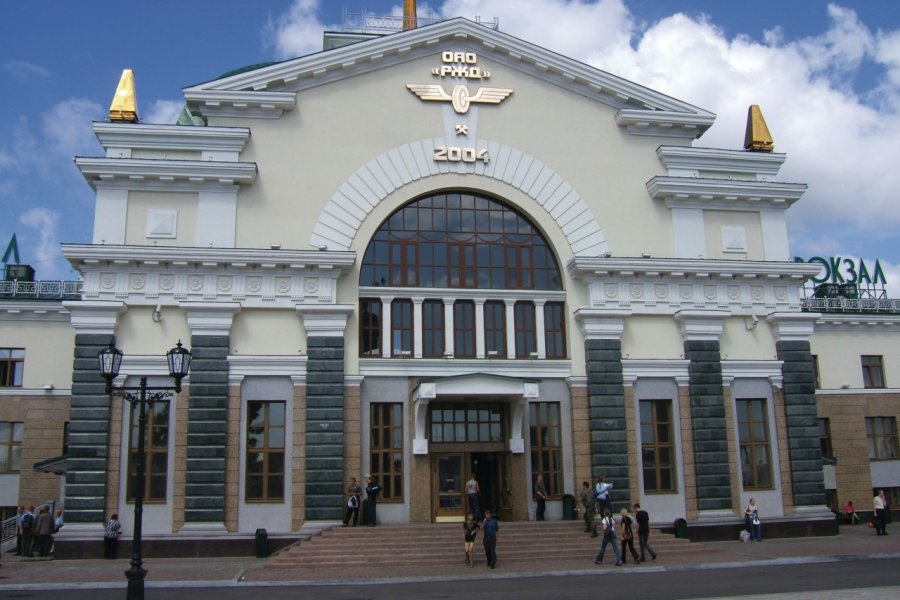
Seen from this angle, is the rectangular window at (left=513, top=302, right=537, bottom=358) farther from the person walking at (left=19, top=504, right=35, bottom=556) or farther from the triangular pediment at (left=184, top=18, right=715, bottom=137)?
the person walking at (left=19, top=504, right=35, bottom=556)

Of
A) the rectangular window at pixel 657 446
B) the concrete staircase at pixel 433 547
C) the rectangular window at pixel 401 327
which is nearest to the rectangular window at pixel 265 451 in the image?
the concrete staircase at pixel 433 547

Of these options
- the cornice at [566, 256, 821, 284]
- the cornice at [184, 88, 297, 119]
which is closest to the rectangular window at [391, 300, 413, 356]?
the cornice at [566, 256, 821, 284]

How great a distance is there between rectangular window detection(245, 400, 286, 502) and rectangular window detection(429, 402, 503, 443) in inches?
211

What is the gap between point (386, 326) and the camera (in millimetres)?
31625

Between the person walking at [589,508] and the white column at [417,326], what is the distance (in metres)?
7.42

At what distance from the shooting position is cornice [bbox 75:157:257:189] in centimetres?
3023

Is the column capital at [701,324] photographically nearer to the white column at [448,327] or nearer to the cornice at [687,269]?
the cornice at [687,269]

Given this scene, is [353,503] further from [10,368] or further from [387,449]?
[10,368]

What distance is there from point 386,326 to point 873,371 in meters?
24.5

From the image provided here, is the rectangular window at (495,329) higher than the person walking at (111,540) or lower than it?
higher

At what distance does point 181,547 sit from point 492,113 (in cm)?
1880

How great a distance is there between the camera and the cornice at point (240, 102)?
31.7 m

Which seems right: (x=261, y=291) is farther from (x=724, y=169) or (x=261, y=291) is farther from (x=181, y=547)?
(x=724, y=169)

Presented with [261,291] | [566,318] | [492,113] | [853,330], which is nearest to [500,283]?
[566,318]
